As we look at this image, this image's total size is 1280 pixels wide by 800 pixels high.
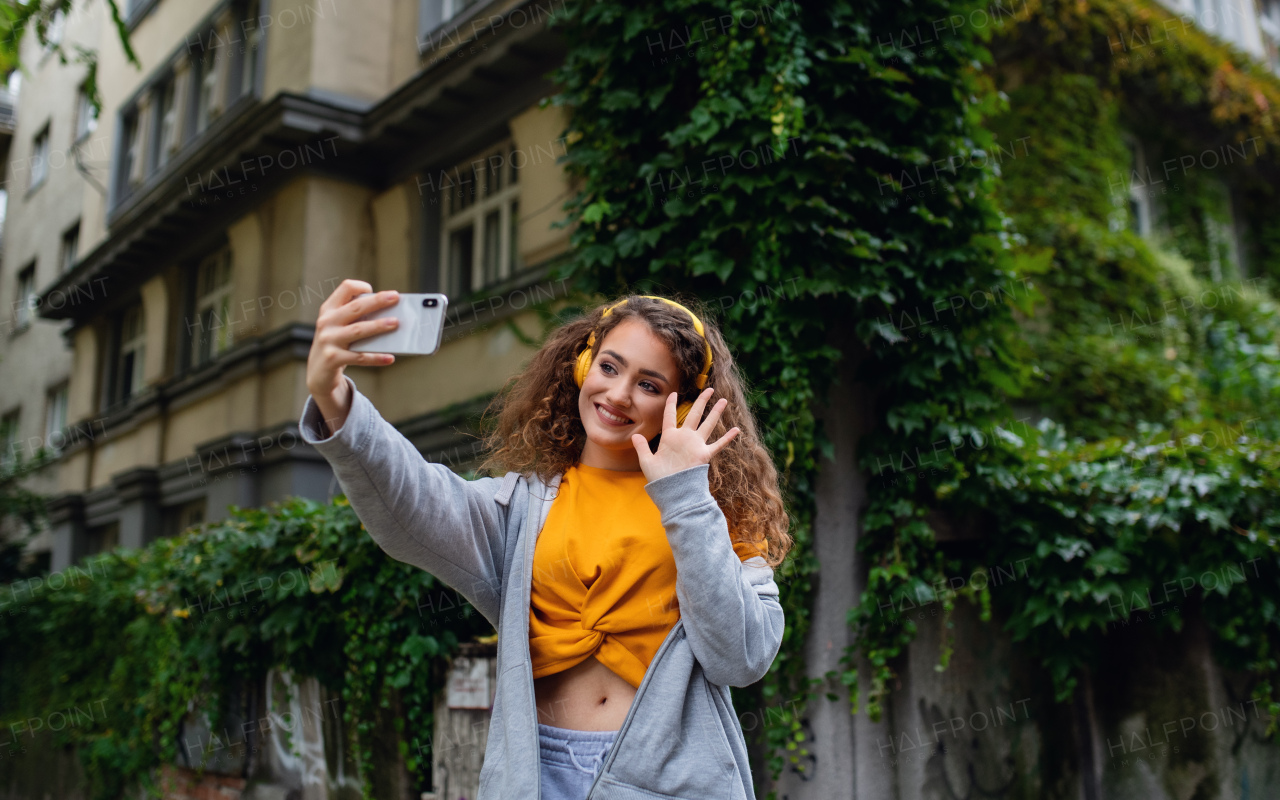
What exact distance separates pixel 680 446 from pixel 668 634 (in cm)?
40

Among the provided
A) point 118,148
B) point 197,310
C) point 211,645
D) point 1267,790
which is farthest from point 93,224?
point 1267,790

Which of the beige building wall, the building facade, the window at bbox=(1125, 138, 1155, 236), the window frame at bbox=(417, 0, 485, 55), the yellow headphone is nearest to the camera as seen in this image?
the yellow headphone

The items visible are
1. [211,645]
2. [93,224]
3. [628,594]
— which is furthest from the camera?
[93,224]

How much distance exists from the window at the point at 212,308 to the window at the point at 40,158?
9.86 metres

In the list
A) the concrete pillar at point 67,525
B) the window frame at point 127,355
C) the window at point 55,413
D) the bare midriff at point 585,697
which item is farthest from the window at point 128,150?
the bare midriff at point 585,697

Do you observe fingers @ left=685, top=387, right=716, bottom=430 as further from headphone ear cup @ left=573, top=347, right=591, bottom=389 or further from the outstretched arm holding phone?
the outstretched arm holding phone

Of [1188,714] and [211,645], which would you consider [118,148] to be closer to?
[211,645]

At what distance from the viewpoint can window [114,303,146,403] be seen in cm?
1441

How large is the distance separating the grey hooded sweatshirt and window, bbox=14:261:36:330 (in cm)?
2140

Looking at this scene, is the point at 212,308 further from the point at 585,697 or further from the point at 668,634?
the point at 668,634

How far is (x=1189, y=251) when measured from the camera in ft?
31.4

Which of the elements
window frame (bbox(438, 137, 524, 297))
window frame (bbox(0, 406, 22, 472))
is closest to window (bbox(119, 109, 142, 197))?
window frame (bbox(0, 406, 22, 472))

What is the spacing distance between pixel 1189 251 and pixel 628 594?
9.71 metres

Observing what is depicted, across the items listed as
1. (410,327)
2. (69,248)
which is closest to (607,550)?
(410,327)
